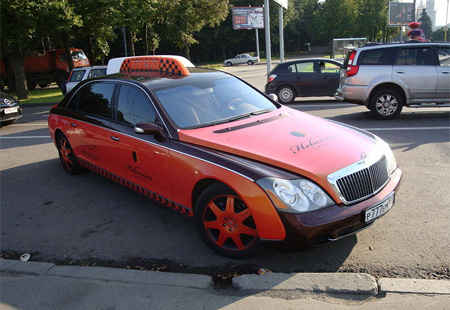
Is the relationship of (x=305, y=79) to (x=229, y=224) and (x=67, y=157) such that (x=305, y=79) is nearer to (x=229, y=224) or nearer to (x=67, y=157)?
(x=67, y=157)

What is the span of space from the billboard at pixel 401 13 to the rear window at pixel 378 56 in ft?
99.0

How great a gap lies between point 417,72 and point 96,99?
24.0ft

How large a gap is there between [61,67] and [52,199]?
25040mm

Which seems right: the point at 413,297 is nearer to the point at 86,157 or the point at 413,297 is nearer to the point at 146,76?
the point at 146,76

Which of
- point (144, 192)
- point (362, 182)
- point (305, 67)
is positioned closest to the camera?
point (362, 182)

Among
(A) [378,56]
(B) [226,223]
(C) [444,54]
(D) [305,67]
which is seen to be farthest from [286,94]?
(B) [226,223]

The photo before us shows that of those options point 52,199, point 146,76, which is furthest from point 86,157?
point 146,76

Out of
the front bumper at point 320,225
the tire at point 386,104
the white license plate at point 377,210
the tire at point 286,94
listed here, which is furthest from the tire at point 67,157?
the tire at point 286,94

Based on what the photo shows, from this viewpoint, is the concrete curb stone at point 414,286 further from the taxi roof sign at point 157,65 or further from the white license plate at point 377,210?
the taxi roof sign at point 157,65

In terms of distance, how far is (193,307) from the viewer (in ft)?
9.38

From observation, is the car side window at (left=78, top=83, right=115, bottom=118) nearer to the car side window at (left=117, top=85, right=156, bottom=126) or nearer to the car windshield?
the car side window at (left=117, top=85, right=156, bottom=126)

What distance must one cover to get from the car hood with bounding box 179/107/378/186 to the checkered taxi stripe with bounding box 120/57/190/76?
4.21ft

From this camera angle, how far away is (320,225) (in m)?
3.00

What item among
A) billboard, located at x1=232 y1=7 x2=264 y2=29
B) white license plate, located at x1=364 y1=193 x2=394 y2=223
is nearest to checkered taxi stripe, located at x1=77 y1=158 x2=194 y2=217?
white license plate, located at x1=364 y1=193 x2=394 y2=223
